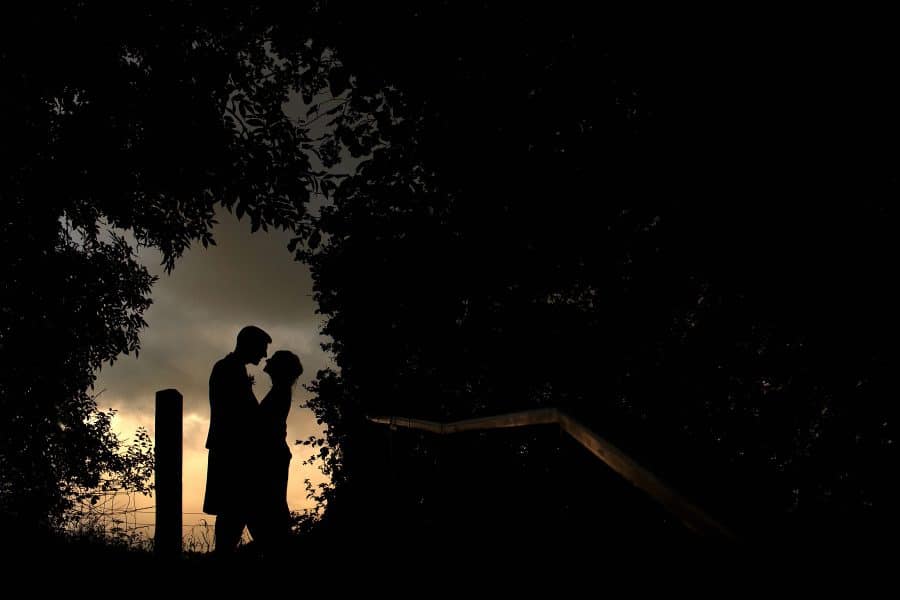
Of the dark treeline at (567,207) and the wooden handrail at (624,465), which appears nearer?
the wooden handrail at (624,465)

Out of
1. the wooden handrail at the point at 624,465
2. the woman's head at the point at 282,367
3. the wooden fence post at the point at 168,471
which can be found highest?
the woman's head at the point at 282,367

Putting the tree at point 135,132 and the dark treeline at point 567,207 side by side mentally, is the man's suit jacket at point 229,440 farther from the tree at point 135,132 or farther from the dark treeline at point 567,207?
the tree at point 135,132

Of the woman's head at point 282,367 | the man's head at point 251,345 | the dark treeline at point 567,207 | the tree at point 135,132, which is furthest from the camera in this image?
the tree at point 135,132

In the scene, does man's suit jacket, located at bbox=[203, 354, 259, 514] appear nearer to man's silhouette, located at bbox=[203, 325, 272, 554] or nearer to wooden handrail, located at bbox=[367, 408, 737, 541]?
man's silhouette, located at bbox=[203, 325, 272, 554]

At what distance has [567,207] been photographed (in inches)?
229

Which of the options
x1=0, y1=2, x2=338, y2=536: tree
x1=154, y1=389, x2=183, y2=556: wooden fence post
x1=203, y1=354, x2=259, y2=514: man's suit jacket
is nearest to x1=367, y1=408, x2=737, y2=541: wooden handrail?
x1=203, y1=354, x2=259, y2=514: man's suit jacket

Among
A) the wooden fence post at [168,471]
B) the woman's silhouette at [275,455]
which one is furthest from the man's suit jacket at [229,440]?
the wooden fence post at [168,471]

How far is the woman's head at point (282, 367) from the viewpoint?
484 cm

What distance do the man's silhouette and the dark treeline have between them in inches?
56.0

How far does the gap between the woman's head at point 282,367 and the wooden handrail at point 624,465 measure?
1.84 metres

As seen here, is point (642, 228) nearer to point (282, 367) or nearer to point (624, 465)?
point (282, 367)

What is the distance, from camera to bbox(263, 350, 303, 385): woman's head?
15.9ft

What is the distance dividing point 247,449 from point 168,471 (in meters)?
0.57

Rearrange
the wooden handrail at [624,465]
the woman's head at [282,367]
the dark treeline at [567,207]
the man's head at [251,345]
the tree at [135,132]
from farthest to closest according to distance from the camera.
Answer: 1. the tree at [135,132]
2. the woman's head at [282,367]
3. the man's head at [251,345]
4. the dark treeline at [567,207]
5. the wooden handrail at [624,465]
